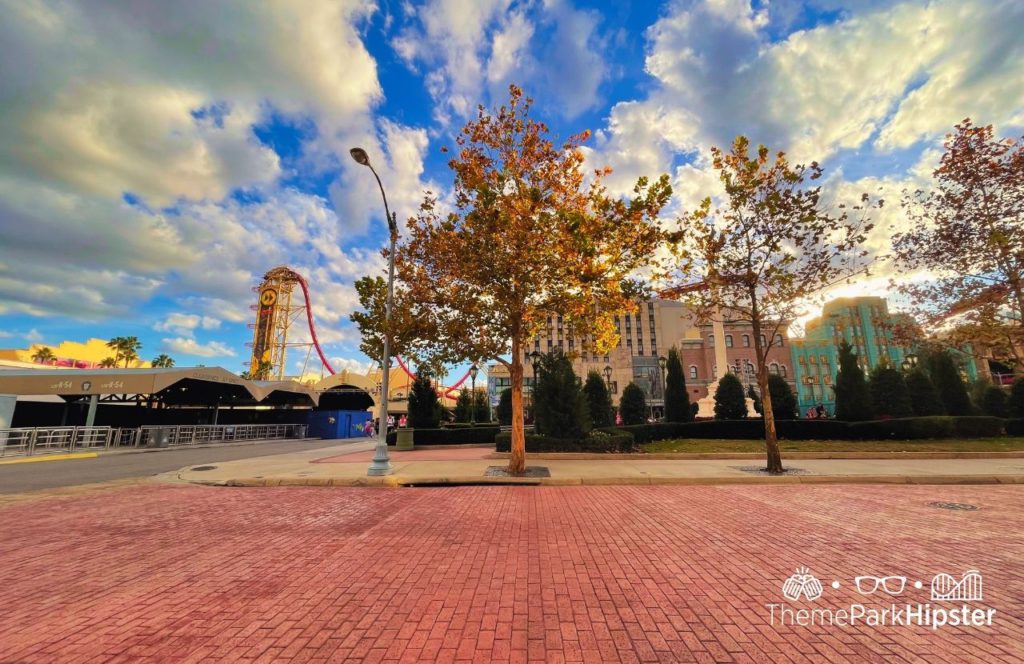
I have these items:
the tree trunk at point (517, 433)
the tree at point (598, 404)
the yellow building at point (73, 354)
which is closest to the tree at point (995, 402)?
the tree at point (598, 404)

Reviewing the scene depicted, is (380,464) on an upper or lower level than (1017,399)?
lower

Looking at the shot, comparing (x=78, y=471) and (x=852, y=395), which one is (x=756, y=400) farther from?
(x=78, y=471)

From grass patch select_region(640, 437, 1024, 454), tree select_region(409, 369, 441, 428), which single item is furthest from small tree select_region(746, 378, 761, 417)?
tree select_region(409, 369, 441, 428)

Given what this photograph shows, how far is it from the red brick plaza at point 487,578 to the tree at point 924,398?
1677 cm

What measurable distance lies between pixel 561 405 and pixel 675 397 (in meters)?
10.4

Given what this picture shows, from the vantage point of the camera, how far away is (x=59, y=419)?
35.6 metres

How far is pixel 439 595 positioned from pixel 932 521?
8091 mm

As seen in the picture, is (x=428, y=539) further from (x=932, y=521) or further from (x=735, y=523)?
(x=932, y=521)

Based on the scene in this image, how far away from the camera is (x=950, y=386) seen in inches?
893

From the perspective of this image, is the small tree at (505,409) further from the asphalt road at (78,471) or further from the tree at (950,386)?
the tree at (950,386)

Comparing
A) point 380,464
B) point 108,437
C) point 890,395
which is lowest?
point 380,464

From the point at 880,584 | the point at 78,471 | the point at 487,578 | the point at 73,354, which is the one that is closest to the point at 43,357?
the point at 73,354

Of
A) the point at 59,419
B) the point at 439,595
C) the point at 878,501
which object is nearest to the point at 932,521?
the point at 878,501

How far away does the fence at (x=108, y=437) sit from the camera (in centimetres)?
2070
